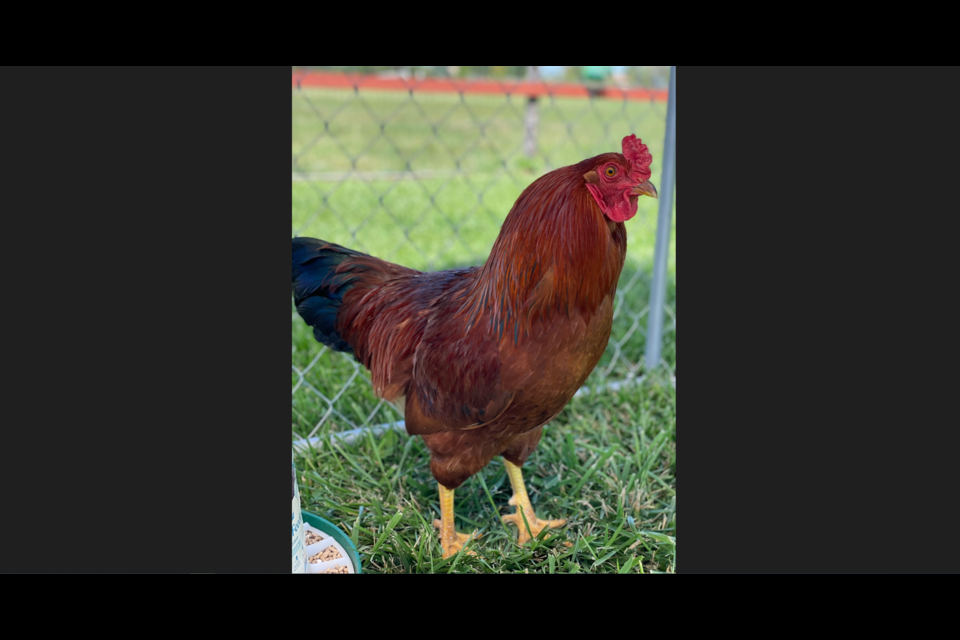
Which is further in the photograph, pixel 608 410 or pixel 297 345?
pixel 297 345

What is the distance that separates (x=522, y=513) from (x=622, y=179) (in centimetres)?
124

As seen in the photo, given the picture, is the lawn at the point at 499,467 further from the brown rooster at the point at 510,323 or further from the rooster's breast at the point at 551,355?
the rooster's breast at the point at 551,355

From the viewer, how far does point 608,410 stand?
292 cm

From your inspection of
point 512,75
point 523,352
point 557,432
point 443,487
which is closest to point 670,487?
point 557,432

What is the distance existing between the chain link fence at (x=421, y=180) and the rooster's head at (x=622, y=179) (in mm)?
1073

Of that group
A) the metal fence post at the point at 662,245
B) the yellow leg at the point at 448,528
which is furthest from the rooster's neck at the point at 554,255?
the metal fence post at the point at 662,245

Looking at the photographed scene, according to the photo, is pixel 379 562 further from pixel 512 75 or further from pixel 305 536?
pixel 512 75

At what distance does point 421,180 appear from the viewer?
195 inches

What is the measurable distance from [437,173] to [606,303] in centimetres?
465

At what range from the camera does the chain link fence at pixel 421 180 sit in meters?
2.91

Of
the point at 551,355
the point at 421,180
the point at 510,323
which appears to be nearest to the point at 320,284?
the point at 510,323

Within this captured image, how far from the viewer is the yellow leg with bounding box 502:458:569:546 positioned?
218 cm

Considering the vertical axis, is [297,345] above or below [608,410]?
above

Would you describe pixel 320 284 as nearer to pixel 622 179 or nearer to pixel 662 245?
pixel 622 179
